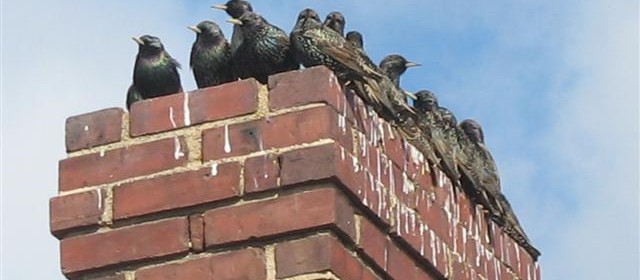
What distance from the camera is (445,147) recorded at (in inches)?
160

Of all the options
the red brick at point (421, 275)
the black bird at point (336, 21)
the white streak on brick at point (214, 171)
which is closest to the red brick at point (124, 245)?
the white streak on brick at point (214, 171)

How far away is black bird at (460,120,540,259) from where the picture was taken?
4.13 meters

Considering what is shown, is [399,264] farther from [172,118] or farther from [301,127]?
[172,118]

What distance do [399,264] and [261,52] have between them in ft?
2.19

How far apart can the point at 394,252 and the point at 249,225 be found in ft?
1.18

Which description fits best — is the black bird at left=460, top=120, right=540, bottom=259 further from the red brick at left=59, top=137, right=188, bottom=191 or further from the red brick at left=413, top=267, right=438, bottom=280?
the red brick at left=59, top=137, right=188, bottom=191

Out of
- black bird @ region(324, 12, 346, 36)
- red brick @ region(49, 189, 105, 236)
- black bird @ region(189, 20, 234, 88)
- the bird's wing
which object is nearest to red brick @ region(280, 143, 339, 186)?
red brick @ region(49, 189, 105, 236)

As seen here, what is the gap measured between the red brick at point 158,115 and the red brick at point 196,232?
8.7 inches

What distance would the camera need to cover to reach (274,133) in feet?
10.1

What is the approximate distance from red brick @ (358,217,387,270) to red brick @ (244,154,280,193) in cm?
19

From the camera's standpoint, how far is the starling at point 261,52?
364cm

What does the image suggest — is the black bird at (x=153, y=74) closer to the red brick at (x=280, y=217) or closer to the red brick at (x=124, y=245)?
the red brick at (x=124, y=245)

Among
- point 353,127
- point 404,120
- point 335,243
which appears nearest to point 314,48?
point 404,120

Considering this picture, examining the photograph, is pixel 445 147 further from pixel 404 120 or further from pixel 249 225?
pixel 249 225
